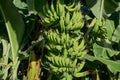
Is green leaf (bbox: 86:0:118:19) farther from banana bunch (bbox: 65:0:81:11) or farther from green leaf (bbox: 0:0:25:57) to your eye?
green leaf (bbox: 0:0:25:57)

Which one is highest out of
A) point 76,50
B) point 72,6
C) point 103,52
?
point 72,6

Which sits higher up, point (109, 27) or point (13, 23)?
point (13, 23)

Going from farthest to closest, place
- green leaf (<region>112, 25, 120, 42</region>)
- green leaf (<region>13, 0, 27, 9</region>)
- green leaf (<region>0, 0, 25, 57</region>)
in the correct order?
green leaf (<region>13, 0, 27, 9</region>) < green leaf (<region>112, 25, 120, 42</region>) < green leaf (<region>0, 0, 25, 57</region>)

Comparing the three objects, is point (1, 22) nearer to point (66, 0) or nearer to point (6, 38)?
point (6, 38)

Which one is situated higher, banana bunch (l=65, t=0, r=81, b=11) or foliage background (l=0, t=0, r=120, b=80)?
banana bunch (l=65, t=0, r=81, b=11)

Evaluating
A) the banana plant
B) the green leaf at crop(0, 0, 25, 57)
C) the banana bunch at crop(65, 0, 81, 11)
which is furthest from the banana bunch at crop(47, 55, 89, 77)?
the green leaf at crop(0, 0, 25, 57)

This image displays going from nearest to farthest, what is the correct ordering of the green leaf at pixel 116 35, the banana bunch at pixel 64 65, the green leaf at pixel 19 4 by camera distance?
the banana bunch at pixel 64 65 < the green leaf at pixel 116 35 < the green leaf at pixel 19 4

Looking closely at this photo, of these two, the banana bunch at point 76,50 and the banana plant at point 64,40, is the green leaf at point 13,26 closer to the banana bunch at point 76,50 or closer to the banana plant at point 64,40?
the banana plant at point 64,40

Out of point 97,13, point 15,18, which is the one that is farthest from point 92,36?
point 15,18

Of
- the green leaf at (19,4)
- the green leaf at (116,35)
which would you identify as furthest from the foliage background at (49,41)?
the green leaf at (19,4)

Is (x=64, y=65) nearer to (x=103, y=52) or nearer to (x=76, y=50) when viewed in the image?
(x=76, y=50)

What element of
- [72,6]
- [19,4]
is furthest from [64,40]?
[19,4]

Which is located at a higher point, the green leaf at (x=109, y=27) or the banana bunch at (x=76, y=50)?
the banana bunch at (x=76, y=50)

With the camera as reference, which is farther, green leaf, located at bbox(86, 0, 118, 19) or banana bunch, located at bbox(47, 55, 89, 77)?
green leaf, located at bbox(86, 0, 118, 19)
